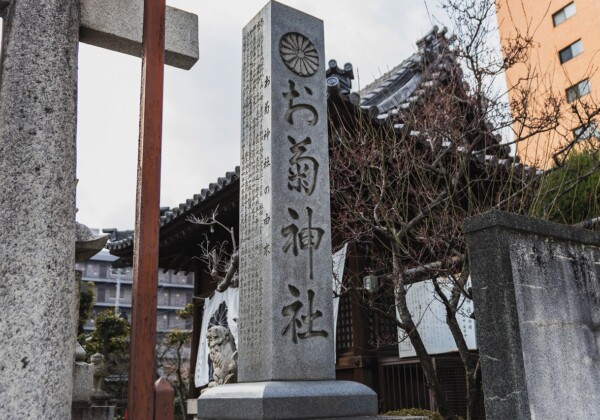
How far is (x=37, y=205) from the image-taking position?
6.97 ft

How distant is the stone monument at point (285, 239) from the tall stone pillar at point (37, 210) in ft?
7.02

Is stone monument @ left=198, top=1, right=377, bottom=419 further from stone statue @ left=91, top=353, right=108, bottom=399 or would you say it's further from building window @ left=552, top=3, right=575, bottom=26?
building window @ left=552, top=3, right=575, bottom=26

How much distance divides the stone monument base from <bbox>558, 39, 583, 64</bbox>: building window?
29.0 metres

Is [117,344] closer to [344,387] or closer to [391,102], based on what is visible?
[391,102]

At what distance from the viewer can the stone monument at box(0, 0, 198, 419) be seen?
201cm

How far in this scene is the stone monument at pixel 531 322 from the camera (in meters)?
4.08

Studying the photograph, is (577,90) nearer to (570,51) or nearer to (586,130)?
(586,130)

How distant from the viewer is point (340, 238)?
10.3 metres

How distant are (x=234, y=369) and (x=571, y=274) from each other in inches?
211

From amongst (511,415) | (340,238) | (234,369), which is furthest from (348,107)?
(511,415)

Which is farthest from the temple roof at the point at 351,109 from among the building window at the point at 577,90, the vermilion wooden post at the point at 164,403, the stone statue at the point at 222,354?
the vermilion wooden post at the point at 164,403

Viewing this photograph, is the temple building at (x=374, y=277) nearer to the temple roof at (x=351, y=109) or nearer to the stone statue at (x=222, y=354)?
the temple roof at (x=351, y=109)

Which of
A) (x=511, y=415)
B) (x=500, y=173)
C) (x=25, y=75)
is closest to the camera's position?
(x=25, y=75)

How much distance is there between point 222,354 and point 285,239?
15.7ft
